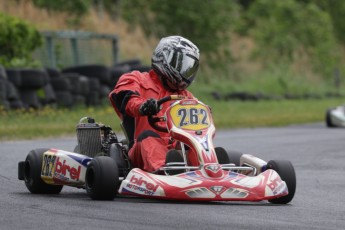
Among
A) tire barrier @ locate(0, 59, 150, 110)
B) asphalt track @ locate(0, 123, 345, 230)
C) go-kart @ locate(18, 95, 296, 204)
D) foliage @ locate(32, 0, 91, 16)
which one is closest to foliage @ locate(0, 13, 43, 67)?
tire barrier @ locate(0, 59, 150, 110)

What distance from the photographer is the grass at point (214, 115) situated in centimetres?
1611

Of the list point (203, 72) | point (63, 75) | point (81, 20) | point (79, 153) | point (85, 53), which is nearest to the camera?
point (79, 153)

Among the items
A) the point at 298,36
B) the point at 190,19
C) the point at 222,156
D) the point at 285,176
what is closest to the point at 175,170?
the point at 222,156

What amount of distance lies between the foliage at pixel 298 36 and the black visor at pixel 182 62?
98.0 feet

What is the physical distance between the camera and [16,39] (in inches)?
810

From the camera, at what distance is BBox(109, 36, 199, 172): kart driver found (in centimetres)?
811

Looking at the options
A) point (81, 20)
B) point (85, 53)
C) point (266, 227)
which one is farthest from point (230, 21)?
point (266, 227)

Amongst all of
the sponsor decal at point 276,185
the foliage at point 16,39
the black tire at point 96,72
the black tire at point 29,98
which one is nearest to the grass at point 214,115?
the black tire at point 29,98

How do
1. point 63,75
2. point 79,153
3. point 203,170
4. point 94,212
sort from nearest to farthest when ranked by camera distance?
point 94,212 < point 203,170 < point 79,153 < point 63,75

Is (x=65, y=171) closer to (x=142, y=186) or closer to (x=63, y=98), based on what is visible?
(x=142, y=186)

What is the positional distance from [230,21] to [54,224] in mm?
28303

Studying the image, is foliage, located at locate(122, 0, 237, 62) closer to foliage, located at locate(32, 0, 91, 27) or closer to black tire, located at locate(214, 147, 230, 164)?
foliage, located at locate(32, 0, 91, 27)

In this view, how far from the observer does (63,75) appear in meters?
19.7

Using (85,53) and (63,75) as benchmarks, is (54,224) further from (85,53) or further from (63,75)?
(85,53)
